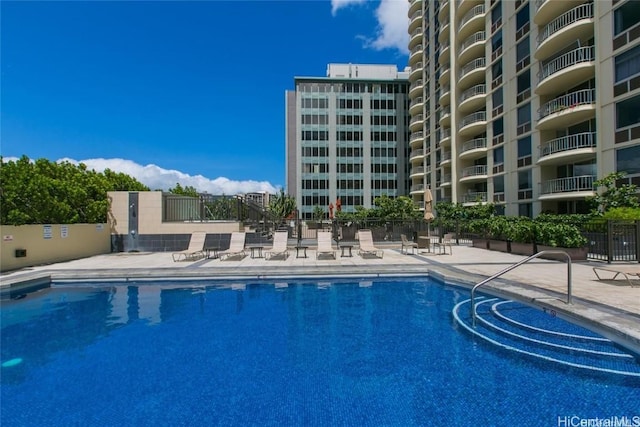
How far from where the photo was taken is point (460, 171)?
117 ft

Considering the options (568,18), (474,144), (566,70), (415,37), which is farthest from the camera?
(415,37)

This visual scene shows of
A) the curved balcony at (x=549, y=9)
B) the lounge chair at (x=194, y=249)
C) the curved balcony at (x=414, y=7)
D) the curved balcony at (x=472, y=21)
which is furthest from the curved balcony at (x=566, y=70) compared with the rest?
the curved balcony at (x=414, y=7)

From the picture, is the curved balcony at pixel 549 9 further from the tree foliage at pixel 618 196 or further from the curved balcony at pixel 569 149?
the tree foliage at pixel 618 196

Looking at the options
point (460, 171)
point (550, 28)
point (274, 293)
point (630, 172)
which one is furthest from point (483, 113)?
point (274, 293)

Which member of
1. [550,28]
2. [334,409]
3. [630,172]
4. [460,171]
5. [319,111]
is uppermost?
[319,111]

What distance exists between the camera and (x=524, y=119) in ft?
84.1

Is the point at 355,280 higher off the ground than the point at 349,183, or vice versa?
the point at 349,183

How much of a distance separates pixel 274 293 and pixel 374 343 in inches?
174

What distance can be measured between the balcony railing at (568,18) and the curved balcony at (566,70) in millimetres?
1901

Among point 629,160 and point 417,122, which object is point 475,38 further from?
point 629,160

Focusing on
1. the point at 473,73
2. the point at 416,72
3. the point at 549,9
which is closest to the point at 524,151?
the point at 549,9

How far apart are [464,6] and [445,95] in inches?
355

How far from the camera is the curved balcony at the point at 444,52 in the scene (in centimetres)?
3834

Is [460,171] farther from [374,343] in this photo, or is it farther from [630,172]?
[374,343]
